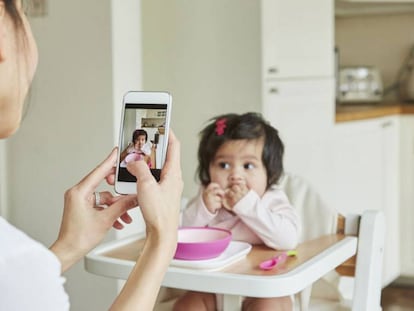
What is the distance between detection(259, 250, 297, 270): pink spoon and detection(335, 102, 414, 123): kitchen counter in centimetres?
150

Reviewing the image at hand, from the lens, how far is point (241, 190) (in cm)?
185

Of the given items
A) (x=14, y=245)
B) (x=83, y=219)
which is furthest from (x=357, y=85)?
(x=14, y=245)

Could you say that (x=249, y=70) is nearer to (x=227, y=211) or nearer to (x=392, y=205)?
(x=227, y=211)

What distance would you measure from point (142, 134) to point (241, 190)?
60 centimetres

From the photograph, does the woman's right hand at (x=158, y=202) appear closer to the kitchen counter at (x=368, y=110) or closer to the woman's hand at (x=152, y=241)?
the woman's hand at (x=152, y=241)

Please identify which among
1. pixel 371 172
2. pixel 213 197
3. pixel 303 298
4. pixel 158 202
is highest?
pixel 158 202

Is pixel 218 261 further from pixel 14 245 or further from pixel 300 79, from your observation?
pixel 300 79

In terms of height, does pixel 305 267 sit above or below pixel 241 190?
below

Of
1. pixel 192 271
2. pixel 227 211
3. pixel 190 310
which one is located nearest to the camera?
pixel 192 271

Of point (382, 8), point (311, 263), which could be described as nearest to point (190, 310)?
point (311, 263)

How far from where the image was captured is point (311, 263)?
155 centimetres

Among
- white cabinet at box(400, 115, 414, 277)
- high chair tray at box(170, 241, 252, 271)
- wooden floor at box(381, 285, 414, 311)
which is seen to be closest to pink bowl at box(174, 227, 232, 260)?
high chair tray at box(170, 241, 252, 271)

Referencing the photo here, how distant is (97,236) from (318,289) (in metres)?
0.93

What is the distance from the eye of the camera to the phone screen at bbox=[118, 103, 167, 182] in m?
1.25
